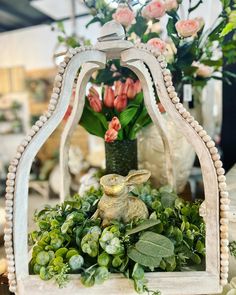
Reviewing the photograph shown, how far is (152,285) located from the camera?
54cm

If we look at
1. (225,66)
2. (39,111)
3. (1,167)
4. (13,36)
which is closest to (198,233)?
(225,66)

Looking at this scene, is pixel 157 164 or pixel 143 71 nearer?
pixel 143 71

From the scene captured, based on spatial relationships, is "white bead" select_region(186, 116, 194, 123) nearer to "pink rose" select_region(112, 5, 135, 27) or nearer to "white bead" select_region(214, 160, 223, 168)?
"white bead" select_region(214, 160, 223, 168)

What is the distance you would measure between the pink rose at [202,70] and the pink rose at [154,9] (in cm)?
21

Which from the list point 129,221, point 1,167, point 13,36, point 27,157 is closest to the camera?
point 27,157

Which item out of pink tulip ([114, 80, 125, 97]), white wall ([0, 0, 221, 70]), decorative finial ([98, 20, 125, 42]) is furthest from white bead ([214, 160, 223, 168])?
white wall ([0, 0, 221, 70])

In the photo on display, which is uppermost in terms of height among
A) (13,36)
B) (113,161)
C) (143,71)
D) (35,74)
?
(13,36)

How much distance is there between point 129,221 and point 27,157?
0.26m

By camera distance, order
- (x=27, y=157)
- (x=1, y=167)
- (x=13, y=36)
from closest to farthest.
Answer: (x=27, y=157), (x=1, y=167), (x=13, y=36)

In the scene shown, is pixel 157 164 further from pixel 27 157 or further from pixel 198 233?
pixel 27 157

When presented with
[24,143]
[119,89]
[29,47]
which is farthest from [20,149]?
[29,47]

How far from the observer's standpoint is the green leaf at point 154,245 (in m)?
0.53

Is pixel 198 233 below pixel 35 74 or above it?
below

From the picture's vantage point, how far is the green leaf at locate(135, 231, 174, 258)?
0.53 meters
